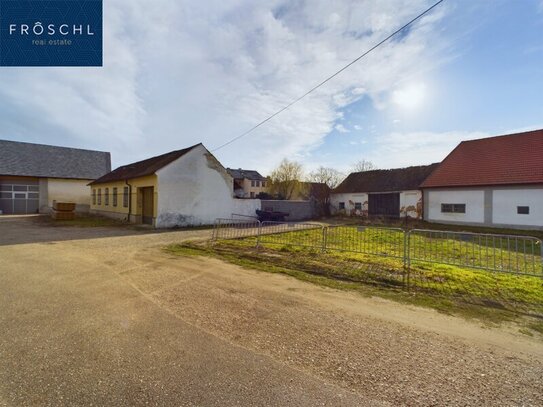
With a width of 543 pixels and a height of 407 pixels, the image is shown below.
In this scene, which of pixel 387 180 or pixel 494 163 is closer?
pixel 494 163

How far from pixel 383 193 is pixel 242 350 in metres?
27.3

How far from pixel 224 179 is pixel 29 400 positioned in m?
18.3

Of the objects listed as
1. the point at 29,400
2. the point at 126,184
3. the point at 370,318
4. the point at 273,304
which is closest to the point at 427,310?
the point at 370,318

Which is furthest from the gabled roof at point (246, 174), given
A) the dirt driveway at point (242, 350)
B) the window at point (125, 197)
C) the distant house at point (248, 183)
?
the dirt driveway at point (242, 350)

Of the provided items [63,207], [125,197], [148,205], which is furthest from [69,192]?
[148,205]

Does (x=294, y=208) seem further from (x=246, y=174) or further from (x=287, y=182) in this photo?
(x=246, y=174)

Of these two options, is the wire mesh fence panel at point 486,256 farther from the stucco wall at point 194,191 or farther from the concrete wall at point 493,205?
the stucco wall at point 194,191

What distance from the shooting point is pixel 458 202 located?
2050cm

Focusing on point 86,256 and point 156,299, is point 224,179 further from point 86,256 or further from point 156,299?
point 156,299

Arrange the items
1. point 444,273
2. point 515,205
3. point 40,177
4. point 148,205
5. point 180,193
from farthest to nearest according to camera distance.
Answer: point 40,177 < point 148,205 < point 515,205 < point 180,193 < point 444,273

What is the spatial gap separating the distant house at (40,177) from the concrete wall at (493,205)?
120ft

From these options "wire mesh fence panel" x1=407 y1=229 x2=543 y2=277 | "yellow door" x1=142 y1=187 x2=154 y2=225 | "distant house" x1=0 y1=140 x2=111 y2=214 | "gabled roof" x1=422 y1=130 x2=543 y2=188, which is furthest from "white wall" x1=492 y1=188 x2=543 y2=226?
"distant house" x1=0 y1=140 x2=111 y2=214

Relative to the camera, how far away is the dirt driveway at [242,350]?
242 cm

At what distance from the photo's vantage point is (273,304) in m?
4.53
